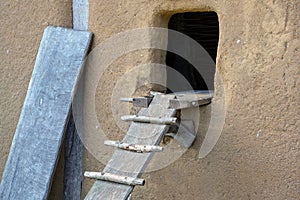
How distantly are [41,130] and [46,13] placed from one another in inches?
23.5

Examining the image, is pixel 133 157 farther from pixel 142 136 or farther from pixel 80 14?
pixel 80 14

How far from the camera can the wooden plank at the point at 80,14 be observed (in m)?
2.99

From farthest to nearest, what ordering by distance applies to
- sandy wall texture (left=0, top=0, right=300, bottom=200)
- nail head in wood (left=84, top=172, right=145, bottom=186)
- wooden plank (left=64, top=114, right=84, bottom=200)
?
wooden plank (left=64, top=114, right=84, bottom=200)
sandy wall texture (left=0, top=0, right=300, bottom=200)
nail head in wood (left=84, top=172, right=145, bottom=186)

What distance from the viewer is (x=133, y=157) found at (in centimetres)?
219

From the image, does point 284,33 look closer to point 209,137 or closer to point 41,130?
point 209,137

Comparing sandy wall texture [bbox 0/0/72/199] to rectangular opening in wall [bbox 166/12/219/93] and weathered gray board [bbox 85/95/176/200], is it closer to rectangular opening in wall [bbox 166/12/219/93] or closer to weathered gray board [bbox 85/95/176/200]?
rectangular opening in wall [bbox 166/12/219/93]

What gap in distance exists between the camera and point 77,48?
2939 millimetres

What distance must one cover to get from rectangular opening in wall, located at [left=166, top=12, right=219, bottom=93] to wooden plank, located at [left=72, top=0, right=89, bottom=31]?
44 centimetres

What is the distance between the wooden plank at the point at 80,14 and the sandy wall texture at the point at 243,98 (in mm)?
153

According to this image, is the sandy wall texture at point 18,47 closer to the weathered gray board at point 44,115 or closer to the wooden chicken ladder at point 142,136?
the weathered gray board at point 44,115

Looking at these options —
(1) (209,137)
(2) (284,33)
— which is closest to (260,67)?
(2) (284,33)

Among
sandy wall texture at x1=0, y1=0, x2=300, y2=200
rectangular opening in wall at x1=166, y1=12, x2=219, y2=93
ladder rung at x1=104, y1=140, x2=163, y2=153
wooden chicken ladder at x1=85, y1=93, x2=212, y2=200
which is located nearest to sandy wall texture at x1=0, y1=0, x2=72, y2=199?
sandy wall texture at x1=0, y1=0, x2=300, y2=200

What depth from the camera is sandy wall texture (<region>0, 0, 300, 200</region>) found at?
2.23 m

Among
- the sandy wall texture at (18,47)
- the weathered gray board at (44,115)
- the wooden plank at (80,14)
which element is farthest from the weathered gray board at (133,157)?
the sandy wall texture at (18,47)
